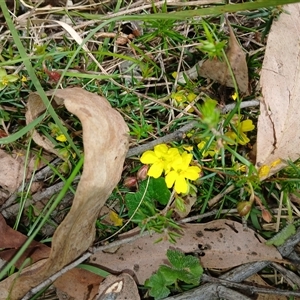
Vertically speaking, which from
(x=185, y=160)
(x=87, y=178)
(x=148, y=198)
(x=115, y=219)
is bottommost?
(x=115, y=219)

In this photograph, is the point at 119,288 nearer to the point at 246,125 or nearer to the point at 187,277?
the point at 187,277

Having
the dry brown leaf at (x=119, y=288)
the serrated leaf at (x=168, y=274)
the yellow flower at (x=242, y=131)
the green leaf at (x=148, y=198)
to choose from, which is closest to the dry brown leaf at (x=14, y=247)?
the dry brown leaf at (x=119, y=288)

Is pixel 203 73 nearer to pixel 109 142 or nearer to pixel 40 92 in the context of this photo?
pixel 109 142

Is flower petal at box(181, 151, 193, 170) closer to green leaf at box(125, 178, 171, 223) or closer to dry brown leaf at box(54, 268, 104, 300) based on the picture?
green leaf at box(125, 178, 171, 223)

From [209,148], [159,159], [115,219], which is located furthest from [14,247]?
[209,148]

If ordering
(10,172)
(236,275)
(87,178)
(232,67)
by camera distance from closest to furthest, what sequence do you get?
(87,178)
(232,67)
(236,275)
(10,172)

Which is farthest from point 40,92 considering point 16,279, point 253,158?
point 253,158

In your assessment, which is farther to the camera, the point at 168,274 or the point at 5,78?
the point at 5,78

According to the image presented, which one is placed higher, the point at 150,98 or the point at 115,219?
the point at 150,98
